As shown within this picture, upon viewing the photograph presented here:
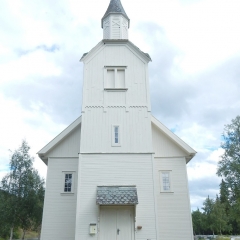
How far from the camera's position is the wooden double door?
1170cm

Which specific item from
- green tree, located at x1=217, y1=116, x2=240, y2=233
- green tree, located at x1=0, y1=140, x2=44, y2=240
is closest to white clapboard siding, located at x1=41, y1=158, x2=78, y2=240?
green tree, located at x1=0, y1=140, x2=44, y2=240

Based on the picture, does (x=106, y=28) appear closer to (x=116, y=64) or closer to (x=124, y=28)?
(x=124, y=28)

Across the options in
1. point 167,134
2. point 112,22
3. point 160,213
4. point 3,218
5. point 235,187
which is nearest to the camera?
point 160,213

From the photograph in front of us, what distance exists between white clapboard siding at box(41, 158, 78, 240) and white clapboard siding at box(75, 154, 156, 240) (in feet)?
7.28

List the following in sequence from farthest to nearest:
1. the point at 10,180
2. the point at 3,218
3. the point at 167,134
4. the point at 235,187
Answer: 1. the point at 235,187
2. the point at 10,180
3. the point at 3,218
4. the point at 167,134

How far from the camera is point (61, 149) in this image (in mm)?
15086

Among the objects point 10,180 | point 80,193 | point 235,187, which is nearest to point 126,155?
point 80,193

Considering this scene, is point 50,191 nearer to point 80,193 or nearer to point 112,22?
→ point 80,193

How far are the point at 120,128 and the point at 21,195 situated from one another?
1203 centimetres

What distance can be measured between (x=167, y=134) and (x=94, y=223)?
20.7ft

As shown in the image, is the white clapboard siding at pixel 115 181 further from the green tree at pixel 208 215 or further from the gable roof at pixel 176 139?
the green tree at pixel 208 215

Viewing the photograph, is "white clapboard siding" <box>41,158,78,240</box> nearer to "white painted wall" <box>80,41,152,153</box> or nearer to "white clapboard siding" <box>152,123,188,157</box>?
"white painted wall" <box>80,41,152,153</box>

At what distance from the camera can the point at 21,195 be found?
2053 cm

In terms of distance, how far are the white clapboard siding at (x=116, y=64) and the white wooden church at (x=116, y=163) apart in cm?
5
